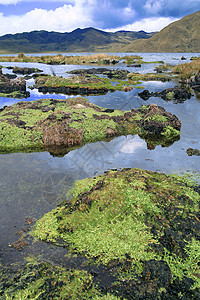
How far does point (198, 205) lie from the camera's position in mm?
7543

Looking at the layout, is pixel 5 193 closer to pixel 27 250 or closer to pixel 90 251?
pixel 27 250

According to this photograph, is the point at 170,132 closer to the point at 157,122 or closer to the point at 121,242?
the point at 157,122

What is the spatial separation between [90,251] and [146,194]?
10.3ft

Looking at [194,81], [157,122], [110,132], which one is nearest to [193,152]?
[157,122]

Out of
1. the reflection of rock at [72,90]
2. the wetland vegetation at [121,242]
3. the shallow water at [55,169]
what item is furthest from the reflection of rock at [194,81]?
the wetland vegetation at [121,242]

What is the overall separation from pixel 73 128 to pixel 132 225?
400 inches

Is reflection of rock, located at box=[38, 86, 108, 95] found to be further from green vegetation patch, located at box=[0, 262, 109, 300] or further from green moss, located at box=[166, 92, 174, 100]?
green vegetation patch, located at box=[0, 262, 109, 300]

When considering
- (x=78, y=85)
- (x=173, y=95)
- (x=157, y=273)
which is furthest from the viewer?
(x=78, y=85)

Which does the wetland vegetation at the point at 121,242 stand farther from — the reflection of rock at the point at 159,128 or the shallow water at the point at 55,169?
the reflection of rock at the point at 159,128

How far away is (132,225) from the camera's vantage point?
21.8 feet

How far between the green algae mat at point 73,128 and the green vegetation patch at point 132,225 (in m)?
6.31

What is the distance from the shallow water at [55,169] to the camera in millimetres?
6984

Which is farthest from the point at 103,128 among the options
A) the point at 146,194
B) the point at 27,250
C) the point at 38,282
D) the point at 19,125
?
the point at 38,282

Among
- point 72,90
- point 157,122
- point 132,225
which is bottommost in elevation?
point 132,225
